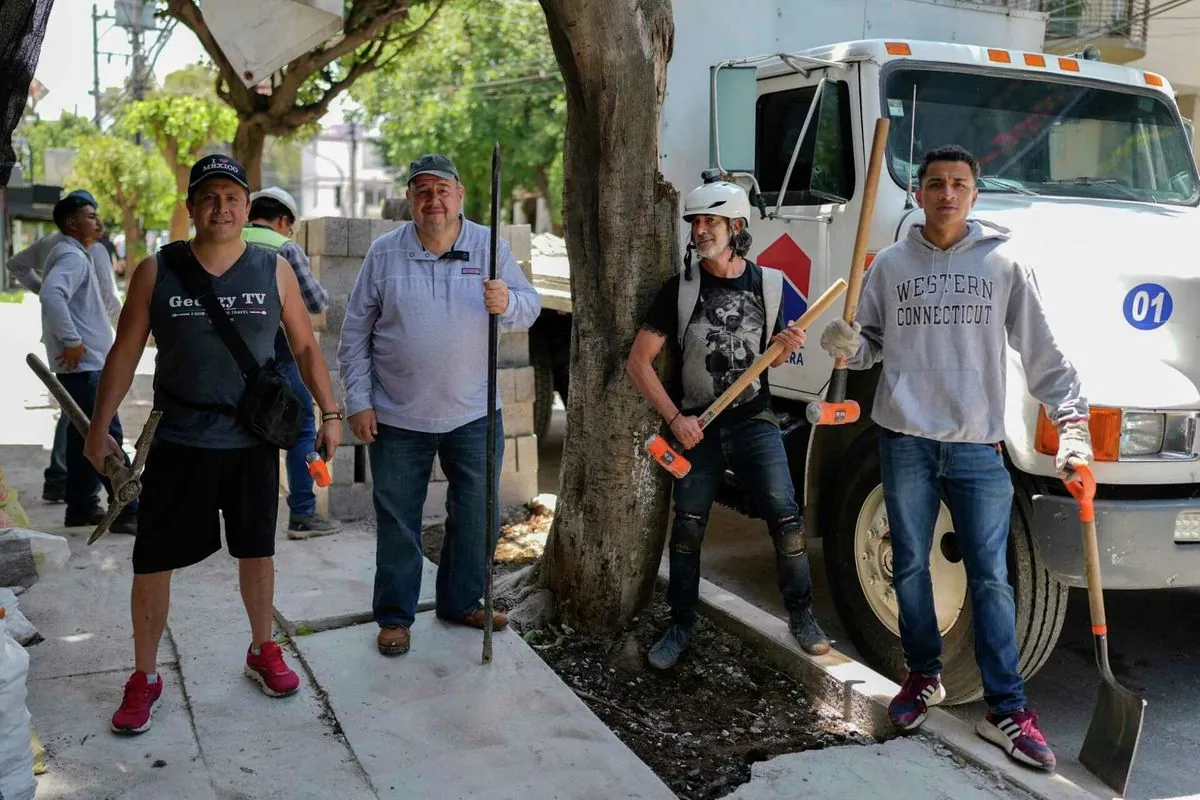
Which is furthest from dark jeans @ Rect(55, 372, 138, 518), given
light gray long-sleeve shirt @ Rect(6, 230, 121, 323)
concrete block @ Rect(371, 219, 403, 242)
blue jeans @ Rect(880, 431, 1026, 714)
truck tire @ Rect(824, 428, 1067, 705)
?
blue jeans @ Rect(880, 431, 1026, 714)

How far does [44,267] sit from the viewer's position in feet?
20.9

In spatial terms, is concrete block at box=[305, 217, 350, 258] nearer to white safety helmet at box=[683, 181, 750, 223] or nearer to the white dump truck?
the white dump truck

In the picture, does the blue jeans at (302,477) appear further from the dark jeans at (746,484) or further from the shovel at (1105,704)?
the shovel at (1105,704)

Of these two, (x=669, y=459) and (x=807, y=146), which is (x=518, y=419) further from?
(x=669, y=459)

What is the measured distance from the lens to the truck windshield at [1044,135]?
4.97 m

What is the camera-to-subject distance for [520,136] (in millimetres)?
27188

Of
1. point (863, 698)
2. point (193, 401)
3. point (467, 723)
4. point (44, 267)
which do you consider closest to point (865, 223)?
point (863, 698)

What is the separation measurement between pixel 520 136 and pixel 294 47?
21.2 metres

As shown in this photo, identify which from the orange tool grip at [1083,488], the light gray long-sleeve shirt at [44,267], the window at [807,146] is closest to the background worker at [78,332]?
the light gray long-sleeve shirt at [44,267]

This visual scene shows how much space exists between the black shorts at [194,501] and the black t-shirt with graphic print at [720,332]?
1.52 metres

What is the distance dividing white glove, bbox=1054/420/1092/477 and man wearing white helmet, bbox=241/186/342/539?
133 inches

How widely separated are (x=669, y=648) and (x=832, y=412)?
3.83 feet

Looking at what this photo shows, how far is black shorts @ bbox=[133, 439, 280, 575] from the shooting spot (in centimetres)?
359

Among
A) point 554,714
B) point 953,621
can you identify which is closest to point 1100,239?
point 953,621
